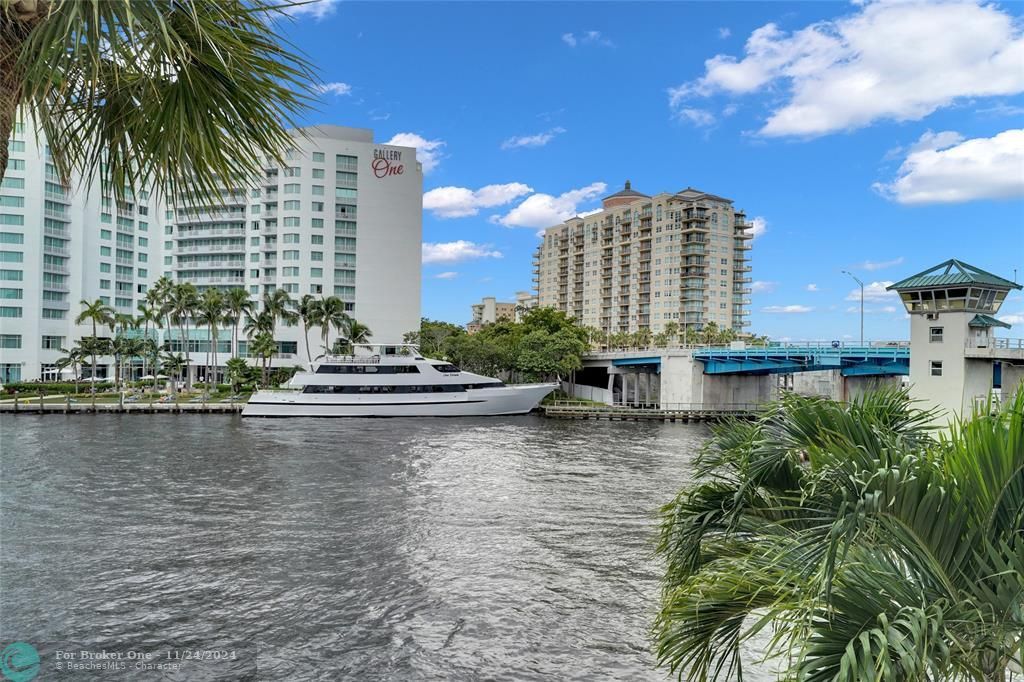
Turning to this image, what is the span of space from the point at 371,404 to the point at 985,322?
4329 cm

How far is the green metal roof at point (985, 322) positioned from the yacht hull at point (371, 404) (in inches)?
1469

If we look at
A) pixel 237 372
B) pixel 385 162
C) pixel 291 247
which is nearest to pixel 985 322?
pixel 237 372

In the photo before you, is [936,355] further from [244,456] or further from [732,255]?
[732,255]

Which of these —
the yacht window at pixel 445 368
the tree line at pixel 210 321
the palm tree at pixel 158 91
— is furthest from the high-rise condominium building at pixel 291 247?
the palm tree at pixel 158 91

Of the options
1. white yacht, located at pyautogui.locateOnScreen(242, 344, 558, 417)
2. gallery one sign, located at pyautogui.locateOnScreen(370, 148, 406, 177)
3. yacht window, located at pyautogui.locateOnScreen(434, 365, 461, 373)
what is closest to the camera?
white yacht, located at pyautogui.locateOnScreen(242, 344, 558, 417)

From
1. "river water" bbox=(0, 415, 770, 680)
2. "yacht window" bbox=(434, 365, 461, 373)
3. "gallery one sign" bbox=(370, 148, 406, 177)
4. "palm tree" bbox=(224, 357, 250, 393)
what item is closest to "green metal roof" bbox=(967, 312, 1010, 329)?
"river water" bbox=(0, 415, 770, 680)

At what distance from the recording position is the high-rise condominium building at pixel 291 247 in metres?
74.4

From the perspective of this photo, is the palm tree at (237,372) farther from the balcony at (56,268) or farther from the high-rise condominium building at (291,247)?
the balcony at (56,268)

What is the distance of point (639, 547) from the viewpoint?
1705 cm

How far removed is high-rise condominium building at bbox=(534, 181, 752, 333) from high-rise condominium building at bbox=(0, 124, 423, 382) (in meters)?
55.5

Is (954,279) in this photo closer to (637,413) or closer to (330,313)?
(637,413)

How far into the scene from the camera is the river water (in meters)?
11.2

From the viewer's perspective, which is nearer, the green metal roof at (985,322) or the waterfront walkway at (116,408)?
the green metal roof at (985,322)

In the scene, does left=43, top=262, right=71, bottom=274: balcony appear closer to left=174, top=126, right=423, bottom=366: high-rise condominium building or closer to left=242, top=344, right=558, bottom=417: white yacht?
left=174, top=126, right=423, bottom=366: high-rise condominium building
